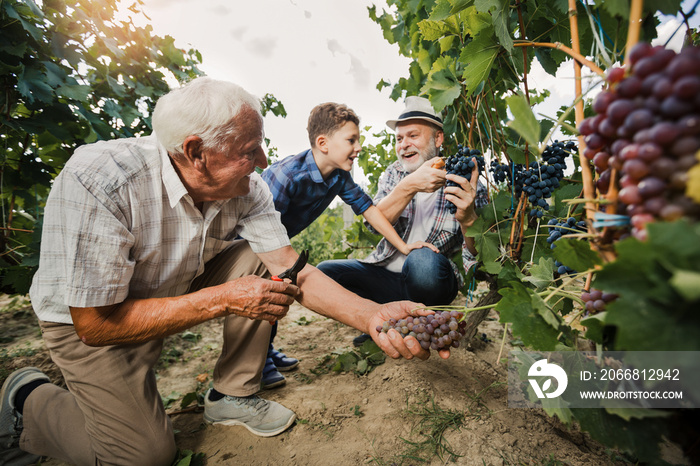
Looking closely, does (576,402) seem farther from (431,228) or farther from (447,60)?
(431,228)

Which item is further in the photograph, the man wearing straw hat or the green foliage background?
the man wearing straw hat

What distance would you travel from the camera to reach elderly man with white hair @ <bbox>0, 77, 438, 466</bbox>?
1417 millimetres

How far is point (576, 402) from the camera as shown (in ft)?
2.68

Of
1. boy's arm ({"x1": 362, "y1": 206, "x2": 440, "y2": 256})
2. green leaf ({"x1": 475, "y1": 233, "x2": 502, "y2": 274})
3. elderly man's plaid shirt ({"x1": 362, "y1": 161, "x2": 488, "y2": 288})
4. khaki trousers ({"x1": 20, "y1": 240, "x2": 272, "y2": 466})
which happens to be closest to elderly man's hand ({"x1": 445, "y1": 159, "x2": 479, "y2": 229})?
green leaf ({"x1": 475, "y1": 233, "x2": 502, "y2": 274})

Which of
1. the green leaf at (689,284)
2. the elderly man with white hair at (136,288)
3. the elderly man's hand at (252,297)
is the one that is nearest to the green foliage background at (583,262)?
the green leaf at (689,284)

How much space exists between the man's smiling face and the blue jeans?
998 mm

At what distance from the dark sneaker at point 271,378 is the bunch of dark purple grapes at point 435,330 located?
1.37 m

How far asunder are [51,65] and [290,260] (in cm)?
240

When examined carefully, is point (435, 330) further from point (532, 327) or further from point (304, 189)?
point (304, 189)

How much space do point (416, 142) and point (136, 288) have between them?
8.20 feet

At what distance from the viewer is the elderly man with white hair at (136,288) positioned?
1.42 meters

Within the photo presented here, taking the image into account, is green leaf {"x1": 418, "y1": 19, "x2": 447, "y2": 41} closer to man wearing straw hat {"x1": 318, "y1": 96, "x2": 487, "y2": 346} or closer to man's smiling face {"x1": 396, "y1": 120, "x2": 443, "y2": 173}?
man wearing straw hat {"x1": 318, "y1": 96, "x2": 487, "y2": 346}

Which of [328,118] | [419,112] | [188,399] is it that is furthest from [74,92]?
[419,112]

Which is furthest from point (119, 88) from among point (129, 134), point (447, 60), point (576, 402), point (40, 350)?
point (576, 402)
